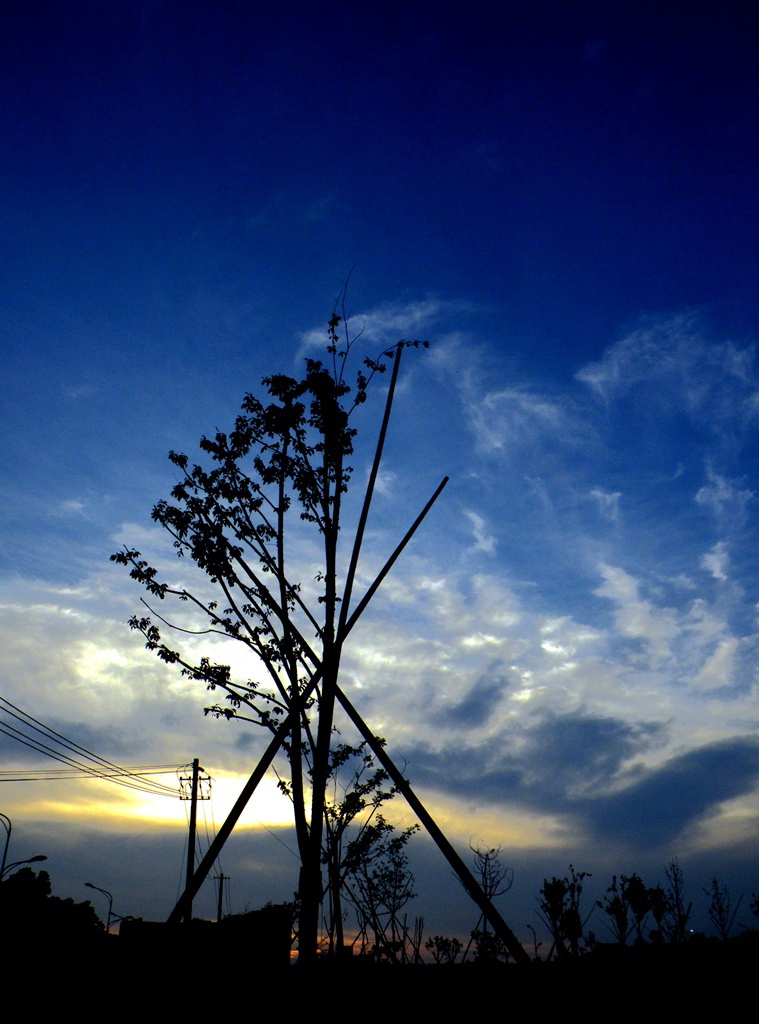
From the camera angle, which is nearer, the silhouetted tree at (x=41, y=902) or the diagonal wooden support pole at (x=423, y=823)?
the diagonal wooden support pole at (x=423, y=823)

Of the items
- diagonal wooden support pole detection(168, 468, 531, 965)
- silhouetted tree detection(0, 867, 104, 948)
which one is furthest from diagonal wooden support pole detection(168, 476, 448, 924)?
silhouetted tree detection(0, 867, 104, 948)

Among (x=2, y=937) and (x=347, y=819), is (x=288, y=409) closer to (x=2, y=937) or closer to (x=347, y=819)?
(x=2, y=937)

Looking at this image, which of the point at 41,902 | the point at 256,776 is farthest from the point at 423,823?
the point at 41,902

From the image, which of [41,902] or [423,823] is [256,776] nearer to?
[423,823]

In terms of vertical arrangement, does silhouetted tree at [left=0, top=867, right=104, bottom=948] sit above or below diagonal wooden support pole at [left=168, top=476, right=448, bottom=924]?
below

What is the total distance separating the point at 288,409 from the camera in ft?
42.9

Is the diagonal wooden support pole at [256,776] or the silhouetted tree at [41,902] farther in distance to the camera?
the silhouetted tree at [41,902]

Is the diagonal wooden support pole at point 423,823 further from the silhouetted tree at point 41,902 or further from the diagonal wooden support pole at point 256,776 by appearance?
the silhouetted tree at point 41,902

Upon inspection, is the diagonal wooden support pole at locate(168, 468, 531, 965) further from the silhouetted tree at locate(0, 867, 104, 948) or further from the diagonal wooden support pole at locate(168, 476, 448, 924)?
the silhouetted tree at locate(0, 867, 104, 948)

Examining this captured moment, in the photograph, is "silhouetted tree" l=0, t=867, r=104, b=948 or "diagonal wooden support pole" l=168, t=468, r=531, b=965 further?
"silhouetted tree" l=0, t=867, r=104, b=948

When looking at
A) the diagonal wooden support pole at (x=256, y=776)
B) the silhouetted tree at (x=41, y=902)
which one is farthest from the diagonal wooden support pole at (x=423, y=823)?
the silhouetted tree at (x=41, y=902)

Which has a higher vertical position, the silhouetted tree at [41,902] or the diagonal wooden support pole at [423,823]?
the diagonal wooden support pole at [423,823]

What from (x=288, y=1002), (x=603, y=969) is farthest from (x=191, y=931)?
(x=603, y=969)

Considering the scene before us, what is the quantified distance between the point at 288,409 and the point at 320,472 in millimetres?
1498
